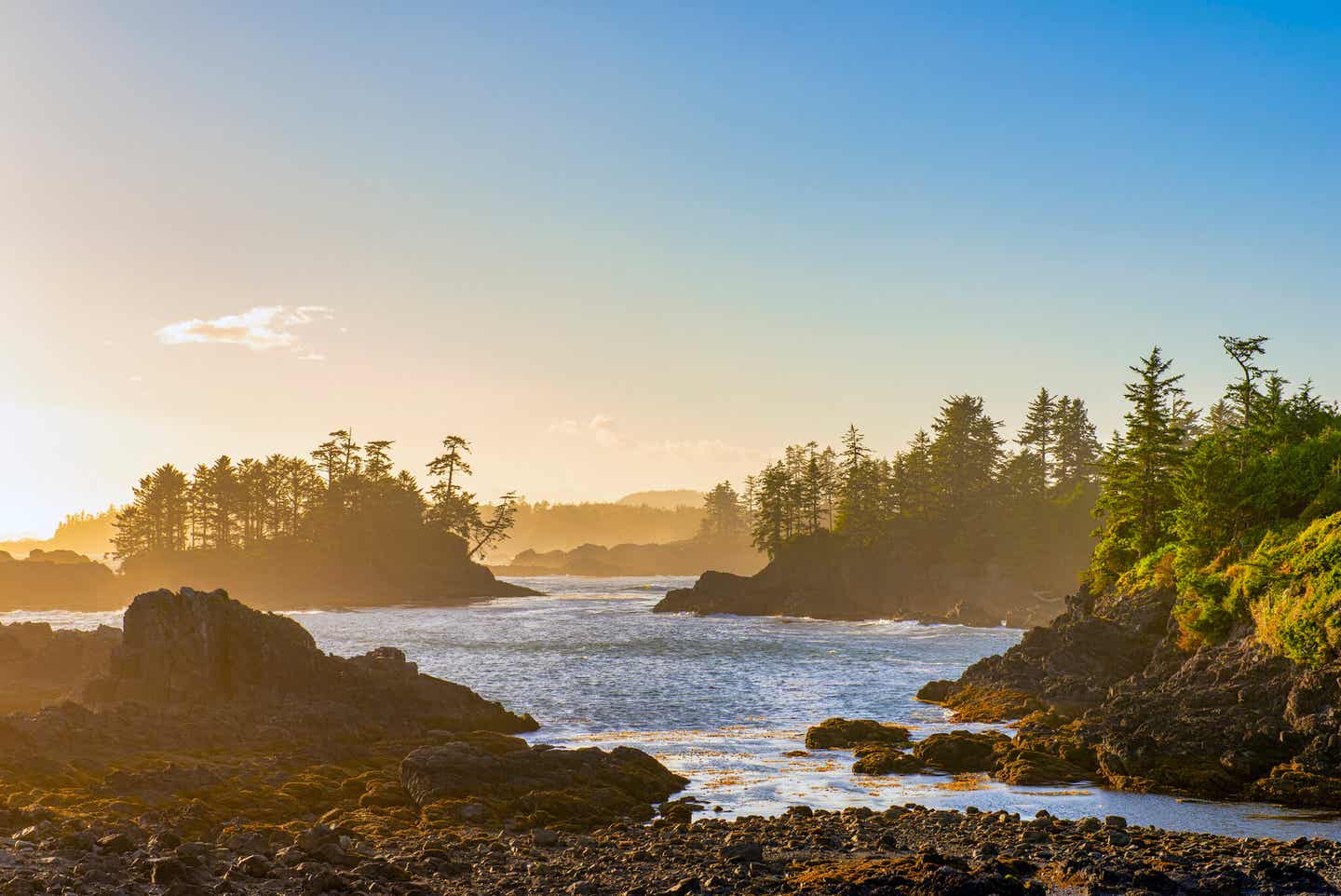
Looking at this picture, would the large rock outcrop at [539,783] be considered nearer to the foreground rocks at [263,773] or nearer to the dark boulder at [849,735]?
the foreground rocks at [263,773]

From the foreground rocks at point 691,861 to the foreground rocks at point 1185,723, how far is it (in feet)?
23.1

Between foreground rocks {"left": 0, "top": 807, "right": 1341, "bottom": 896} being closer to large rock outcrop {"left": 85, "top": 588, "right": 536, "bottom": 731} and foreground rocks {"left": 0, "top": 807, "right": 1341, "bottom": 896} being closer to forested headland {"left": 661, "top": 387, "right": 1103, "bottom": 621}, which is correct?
large rock outcrop {"left": 85, "top": 588, "right": 536, "bottom": 731}

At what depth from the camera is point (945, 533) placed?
12331cm

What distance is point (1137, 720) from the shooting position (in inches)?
1313

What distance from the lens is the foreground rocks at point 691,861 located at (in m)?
19.0

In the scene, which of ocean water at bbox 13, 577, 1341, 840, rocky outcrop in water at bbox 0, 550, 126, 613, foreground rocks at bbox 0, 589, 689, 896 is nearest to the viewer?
foreground rocks at bbox 0, 589, 689, 896

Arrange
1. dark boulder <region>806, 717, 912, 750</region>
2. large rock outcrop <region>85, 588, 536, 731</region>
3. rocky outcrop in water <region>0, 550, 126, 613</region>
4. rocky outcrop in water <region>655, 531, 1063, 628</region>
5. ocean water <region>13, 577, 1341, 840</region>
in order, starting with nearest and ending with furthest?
1. ocean water <region>13, 577, 1341, 840</region>
2. dark boulder <region>806, 717, 912, 750</region>
3. large rock outcrop <region>85, 588, 536, 731</region>
4. rocky outcrop in water <region>655, 531, 1063, 628</region>
5. rocky outcrop in water <region>0, 550, 126, 613</region>

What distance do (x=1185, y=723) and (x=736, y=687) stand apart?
81.9 ft

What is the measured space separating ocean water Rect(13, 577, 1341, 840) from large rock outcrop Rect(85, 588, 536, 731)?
477 cm

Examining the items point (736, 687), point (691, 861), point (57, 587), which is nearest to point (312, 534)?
point (57, 587)

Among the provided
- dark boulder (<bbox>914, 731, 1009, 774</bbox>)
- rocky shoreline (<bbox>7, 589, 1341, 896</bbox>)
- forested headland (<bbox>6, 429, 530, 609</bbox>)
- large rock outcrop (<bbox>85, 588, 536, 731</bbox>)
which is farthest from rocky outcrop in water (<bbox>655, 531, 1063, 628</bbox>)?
rocky shoreline (<bbox>7, 589, 1341, 896</bbox>)

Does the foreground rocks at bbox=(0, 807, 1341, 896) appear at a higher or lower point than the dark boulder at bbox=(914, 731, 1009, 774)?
higher

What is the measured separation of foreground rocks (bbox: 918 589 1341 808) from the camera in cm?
2942

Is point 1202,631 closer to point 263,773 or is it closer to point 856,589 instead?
point 263,773
